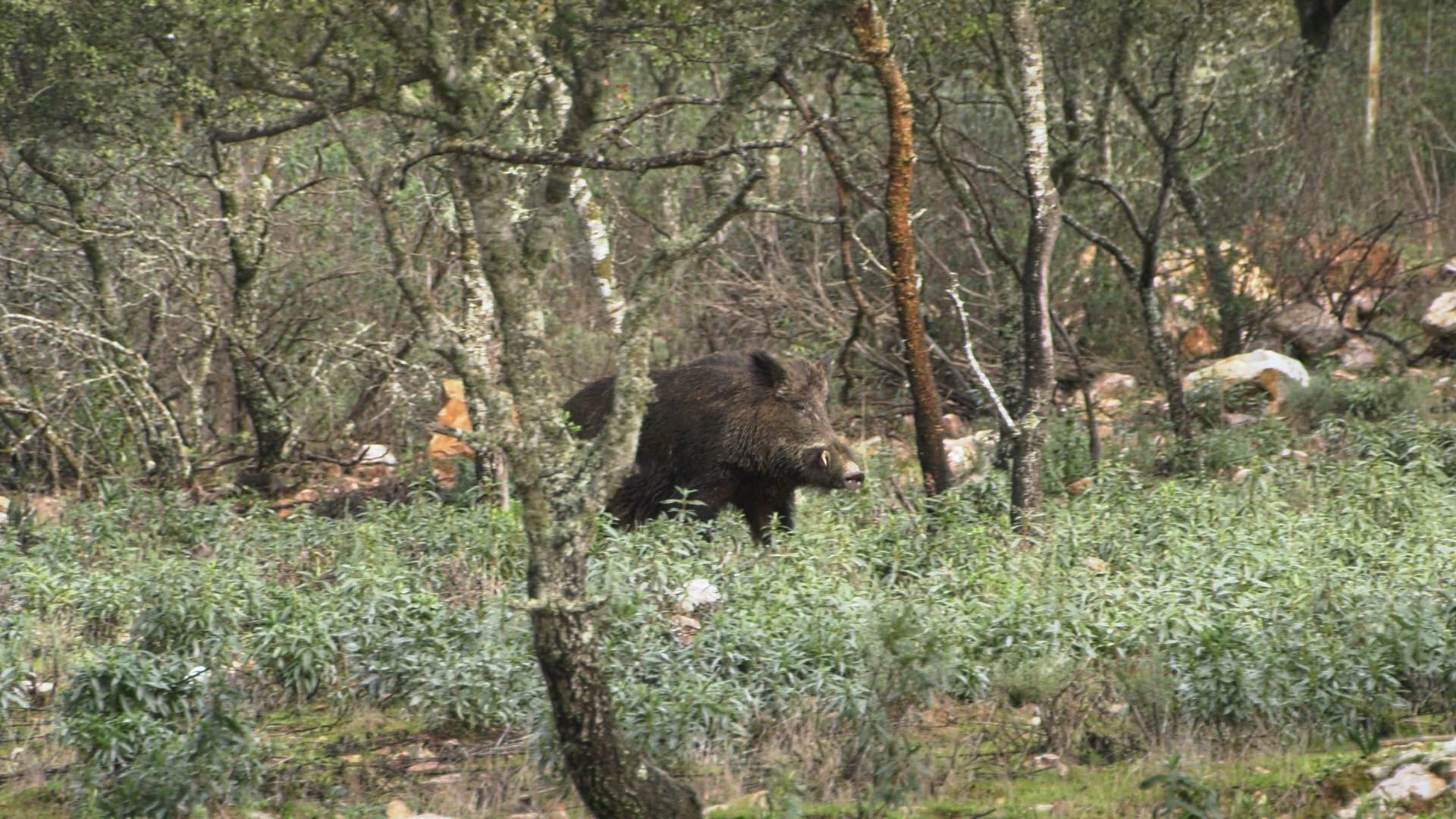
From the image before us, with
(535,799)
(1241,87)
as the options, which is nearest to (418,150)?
(535,799)

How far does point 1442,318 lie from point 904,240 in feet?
27.1

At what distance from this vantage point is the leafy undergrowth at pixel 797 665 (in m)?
6.19

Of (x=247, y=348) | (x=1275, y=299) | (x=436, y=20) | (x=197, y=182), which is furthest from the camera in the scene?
(x=1275, y=299)

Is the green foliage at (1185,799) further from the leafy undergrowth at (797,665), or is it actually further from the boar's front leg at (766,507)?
the boar's front leg at (766,507)

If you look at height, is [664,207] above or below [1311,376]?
above

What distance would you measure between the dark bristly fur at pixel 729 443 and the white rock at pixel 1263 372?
517cm

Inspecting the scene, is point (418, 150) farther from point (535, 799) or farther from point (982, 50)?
point (982, 50)

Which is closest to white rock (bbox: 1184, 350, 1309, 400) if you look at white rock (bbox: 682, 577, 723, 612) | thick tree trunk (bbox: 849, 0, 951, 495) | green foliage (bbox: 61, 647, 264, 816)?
thick tree trunk (bbox: 849, 0, 951, 495)

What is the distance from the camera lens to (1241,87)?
17.1 m

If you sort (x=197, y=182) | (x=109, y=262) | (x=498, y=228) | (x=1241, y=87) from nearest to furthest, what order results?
(x=498, y=228) < (x=109, y=262) < (x=197, y=182) < (x=1241, y=87)

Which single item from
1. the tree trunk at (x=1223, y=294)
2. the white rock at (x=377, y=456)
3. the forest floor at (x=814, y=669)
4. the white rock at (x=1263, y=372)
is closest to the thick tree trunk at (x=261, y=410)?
the white rock at (x=377, y=456)

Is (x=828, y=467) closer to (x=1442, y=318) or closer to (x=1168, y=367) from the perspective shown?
(x=1168, y=367)

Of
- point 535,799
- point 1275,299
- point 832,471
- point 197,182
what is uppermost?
point 197,182

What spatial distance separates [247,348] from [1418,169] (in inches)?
547
